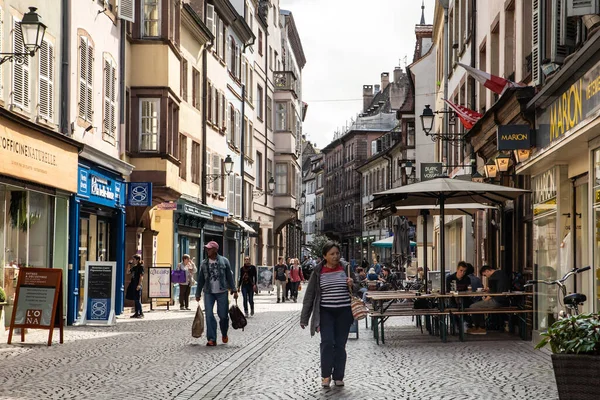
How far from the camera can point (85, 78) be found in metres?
24.1

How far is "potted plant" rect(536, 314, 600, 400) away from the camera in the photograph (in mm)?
8148

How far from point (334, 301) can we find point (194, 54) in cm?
2628

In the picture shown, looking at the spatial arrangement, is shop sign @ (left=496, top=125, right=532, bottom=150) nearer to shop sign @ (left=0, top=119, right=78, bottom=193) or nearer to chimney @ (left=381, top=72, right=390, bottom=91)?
shop sign @ (left=0, top=119, right=78, bottom=193)

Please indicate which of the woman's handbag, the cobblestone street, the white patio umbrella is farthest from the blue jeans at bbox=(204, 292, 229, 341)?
the woman's handbag

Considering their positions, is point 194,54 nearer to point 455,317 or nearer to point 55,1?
point 55,1

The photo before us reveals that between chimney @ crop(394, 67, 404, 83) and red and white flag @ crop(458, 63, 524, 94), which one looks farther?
chimney @ crop(394, 67, 404, 83)

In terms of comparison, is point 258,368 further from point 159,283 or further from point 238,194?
point 238,194

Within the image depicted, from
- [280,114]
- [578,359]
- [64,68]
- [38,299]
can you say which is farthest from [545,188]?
[280,114]

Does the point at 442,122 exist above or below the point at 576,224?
above

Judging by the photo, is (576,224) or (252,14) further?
(252,14)

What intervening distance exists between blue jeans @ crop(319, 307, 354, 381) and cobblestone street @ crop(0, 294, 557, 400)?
10.0 inches

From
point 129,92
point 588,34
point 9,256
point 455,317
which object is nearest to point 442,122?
point 129,92

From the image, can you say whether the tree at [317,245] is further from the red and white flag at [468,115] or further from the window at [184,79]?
the red and white flag at [468,115]

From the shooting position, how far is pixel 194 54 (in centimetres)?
3800
